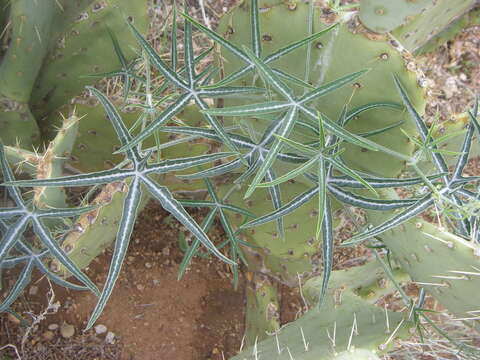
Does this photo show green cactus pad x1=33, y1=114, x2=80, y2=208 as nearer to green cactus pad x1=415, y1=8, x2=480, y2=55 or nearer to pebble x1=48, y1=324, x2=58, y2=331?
pebble x1=48, y1=324, x2=58, y2=331

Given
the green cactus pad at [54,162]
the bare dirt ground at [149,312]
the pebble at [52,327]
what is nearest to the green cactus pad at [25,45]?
the green cactus pad at [54,162]

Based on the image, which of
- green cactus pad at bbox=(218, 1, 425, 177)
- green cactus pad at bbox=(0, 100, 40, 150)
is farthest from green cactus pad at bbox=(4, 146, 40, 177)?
green cactus pad at bbox=(218, 1, 425, 177)

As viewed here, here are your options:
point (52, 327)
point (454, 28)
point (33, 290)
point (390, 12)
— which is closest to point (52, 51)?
point (33, 290)

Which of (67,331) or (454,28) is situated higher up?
(454,28)

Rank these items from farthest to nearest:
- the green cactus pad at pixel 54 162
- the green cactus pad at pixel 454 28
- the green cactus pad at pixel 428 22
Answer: the green cactus pad at pixel 454 28 → the green cactus pad at pixel 428 22 → the green cactus pad at pixel 54 162

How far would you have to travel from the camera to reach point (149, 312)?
176 cm

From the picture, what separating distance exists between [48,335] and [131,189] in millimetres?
859

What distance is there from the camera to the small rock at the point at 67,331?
1.63 m

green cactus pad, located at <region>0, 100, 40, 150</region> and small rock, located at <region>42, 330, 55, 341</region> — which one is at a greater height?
green cactus pad, located at <region>0, 100, 40, 150</region>

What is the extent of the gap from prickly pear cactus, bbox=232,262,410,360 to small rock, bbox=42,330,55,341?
0.67 m

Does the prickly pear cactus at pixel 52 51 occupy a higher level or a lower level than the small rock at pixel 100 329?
higher

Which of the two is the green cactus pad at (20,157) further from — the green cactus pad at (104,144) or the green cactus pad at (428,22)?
the green cactus pad at (428,22)

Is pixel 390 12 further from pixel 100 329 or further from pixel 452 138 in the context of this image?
pixel 100 329

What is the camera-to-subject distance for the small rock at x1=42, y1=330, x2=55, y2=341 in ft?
5.29
